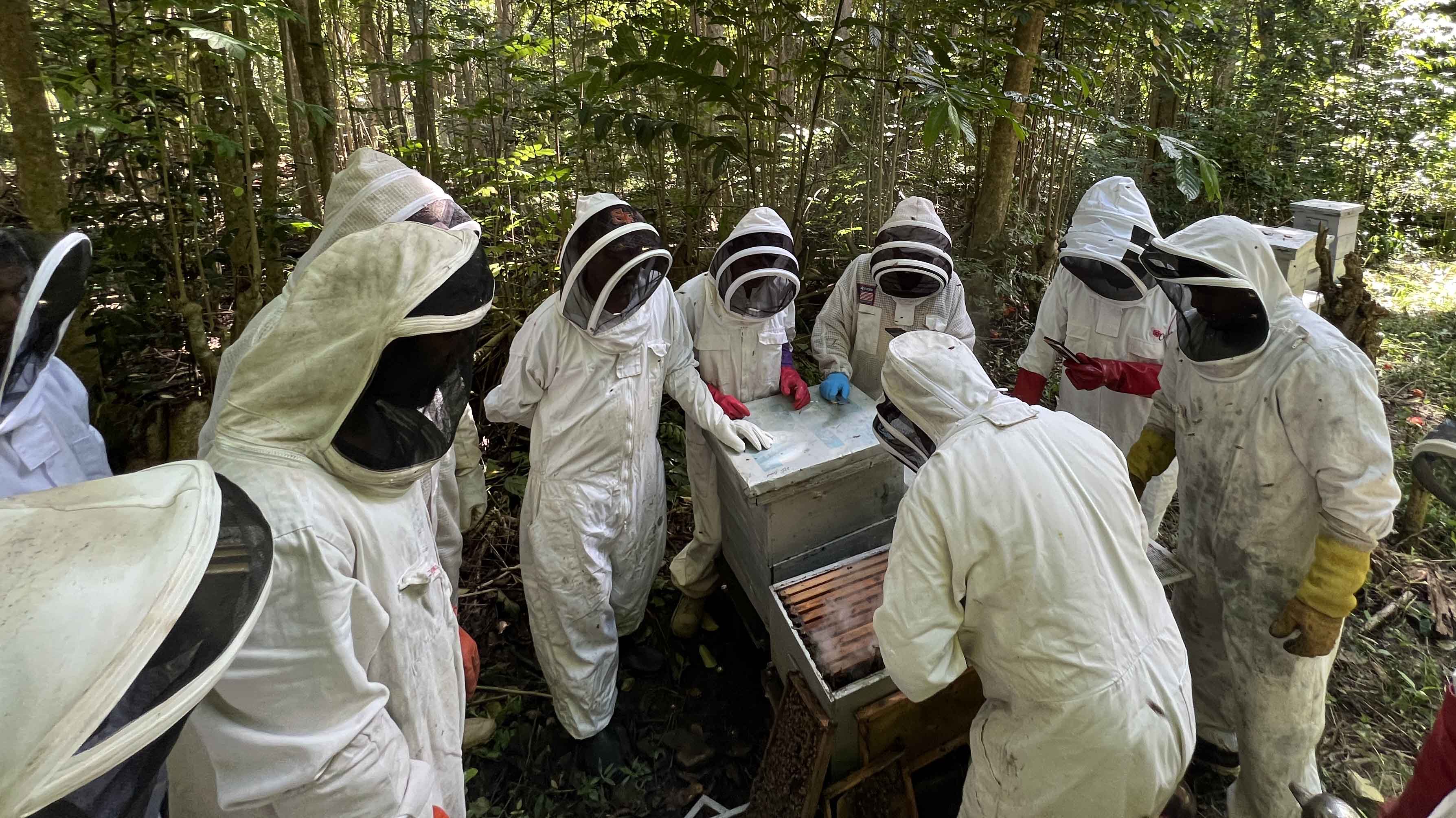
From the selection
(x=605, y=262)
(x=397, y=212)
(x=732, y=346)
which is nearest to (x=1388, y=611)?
(x=732, y=346)

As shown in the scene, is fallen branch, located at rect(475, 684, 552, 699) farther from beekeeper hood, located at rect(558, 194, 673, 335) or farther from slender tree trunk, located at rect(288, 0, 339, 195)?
slender tree trunk, located at rect(288, 0, 339, 195)

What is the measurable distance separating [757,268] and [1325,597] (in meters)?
2.73

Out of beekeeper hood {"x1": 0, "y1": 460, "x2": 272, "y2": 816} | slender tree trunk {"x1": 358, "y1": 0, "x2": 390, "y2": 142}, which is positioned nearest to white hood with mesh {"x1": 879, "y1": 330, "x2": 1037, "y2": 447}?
beekeeper hood {"x1": 0, "y1": 460, "x2": 272, "y2": 816}

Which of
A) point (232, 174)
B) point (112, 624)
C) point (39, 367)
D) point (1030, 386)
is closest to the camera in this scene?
point (112, 624)

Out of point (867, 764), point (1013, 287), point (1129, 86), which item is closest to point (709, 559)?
point (867, 764)

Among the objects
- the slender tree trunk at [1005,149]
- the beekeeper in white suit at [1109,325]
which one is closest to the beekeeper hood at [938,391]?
the beekeeper in white suit at [1109,325]

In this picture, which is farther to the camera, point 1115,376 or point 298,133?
point 298,133

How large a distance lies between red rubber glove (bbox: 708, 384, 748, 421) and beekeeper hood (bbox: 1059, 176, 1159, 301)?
2.07 m

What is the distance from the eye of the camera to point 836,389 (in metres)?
3.78

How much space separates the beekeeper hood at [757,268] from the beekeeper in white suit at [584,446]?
16.9 inches

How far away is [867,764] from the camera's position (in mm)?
2494

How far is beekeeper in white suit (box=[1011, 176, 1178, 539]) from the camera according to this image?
3.83 metres

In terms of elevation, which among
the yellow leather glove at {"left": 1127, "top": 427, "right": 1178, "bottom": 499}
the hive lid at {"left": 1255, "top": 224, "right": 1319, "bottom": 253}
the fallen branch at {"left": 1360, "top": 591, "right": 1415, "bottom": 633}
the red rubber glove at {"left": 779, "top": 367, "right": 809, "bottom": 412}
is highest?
the hive lid at {"left": 1255, "top": 224, "right": 1319, "bottom": 253}

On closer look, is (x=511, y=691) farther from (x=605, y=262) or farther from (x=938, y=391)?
(x=938, y=391)
